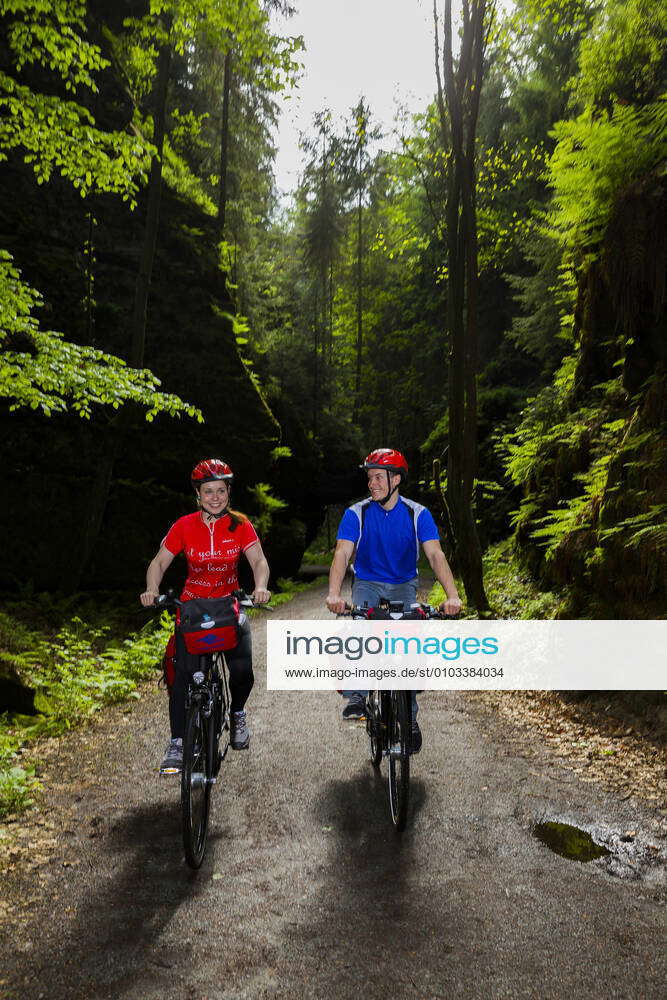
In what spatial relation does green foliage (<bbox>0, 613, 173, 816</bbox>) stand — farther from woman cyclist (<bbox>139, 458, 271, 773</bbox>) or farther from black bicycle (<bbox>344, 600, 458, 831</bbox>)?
black bicycle (<bbox>344, 600, 458, 831</bbox>)

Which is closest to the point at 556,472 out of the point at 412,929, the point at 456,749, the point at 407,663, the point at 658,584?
the point at 658,584

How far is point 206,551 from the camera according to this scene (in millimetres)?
5227

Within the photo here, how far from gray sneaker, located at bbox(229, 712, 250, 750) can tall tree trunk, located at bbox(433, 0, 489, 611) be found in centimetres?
849

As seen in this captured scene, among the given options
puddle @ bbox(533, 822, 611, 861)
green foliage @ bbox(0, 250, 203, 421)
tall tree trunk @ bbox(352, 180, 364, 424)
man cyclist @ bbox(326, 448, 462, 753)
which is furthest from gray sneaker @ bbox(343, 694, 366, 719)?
tall tree trunk @ bbox(352, 180, 364, 424)

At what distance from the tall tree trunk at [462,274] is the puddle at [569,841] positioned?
835 cm

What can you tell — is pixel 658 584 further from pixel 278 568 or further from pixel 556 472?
pixel 278 568

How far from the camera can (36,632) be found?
12070 mm

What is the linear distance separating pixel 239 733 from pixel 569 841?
102 inches

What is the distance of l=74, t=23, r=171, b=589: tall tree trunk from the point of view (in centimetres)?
1400

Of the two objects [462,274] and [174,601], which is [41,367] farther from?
[462,274]

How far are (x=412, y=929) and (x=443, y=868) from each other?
0.75 m

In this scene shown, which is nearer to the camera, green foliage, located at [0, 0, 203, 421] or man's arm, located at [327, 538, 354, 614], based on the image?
man's arm, located at [327, 538, 354, 614]

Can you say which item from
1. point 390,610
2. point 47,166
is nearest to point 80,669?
point 390,610

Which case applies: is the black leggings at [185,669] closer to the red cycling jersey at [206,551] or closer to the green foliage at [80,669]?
the red cycling jersey at [206,551]
